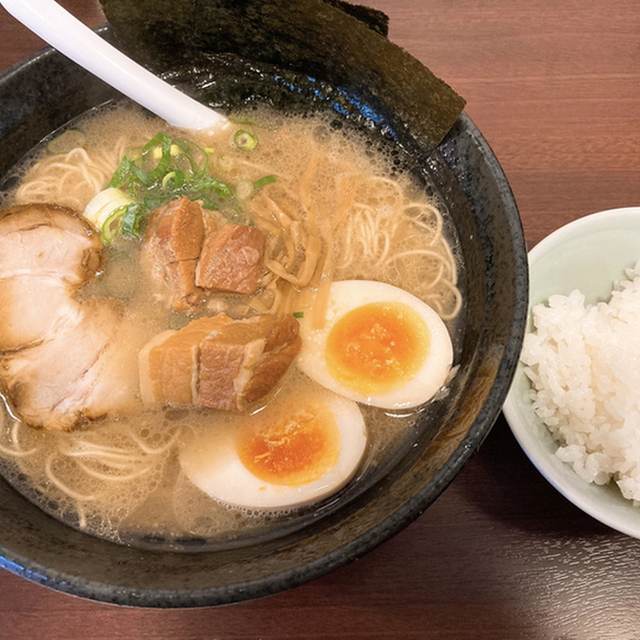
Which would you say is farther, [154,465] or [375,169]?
[375,169]

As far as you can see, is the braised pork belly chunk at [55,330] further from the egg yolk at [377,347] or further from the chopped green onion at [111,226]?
the egg yolk at [377,347]

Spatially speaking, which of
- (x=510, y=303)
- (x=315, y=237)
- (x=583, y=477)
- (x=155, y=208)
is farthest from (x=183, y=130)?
(x=583, y=477)

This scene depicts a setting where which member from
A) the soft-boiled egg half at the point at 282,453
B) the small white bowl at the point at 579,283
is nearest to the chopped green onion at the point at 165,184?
the soft-boiled egg half at the point at 282,453

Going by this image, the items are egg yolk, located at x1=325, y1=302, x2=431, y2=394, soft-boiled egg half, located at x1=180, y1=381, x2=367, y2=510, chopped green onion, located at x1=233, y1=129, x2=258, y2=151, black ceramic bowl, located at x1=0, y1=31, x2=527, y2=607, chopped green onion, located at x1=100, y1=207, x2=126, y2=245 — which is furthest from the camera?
chopped green onion, located at x1=233, y1=129, x2=258, y2=151

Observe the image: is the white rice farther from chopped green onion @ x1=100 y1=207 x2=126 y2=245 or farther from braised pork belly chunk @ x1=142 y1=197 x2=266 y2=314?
chopped green onion @ x1=100 y1=207 x2=126 y2=245

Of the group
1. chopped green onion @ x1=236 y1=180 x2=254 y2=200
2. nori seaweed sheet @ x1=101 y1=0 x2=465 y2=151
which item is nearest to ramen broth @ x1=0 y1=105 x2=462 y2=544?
chopped green onion @ x1=236 y1=180 x2=254 y2=200

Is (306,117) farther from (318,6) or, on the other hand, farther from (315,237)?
(315,237)

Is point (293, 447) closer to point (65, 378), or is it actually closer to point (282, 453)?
point (282, 453)
